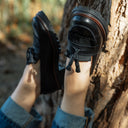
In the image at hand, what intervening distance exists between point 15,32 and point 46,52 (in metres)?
2.72

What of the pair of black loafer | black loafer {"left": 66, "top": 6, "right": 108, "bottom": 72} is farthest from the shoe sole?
black loafer {"left": 66, "top": 6, "right": 108, "bottom": 72}

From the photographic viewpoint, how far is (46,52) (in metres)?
1.23

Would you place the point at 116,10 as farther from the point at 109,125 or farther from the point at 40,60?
the point at 109,125

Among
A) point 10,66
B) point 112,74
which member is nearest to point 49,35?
point 112,74

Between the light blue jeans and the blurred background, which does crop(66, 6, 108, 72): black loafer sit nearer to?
the light blue jeans

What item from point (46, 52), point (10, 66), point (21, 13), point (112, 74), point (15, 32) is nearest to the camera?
point (112, 74)

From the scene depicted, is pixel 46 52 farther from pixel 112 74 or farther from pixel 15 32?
pixel 15 32

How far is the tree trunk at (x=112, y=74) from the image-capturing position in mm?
1013

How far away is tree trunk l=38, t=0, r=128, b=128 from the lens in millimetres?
1013

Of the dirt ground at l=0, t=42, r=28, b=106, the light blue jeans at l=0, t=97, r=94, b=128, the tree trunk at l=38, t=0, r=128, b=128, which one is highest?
the tree trunk at l=38, t=0, r=128, b=128

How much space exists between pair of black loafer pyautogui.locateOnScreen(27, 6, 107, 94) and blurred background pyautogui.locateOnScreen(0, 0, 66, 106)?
1.07 metres

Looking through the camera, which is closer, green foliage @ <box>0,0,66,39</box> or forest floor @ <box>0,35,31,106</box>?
forest floor @ <box>0,35,31,106</box>

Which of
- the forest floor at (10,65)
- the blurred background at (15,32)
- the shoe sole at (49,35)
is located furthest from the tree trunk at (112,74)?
the blurred background at (15,32)

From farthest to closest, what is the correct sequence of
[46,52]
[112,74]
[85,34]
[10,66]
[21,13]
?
1. [21,13]
2. [10,66]
3. [46,52]
4. [112,74]
5. [85,34]
